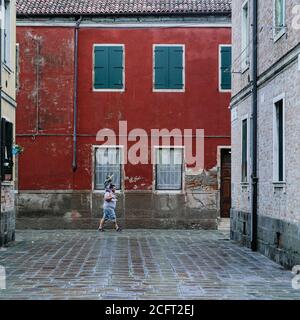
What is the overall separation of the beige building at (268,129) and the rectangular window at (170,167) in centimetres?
458

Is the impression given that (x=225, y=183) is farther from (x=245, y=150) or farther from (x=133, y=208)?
(x=245, y=150)

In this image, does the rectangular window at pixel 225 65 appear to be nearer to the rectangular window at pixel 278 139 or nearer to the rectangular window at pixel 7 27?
the rectangular window at pixel 7 27

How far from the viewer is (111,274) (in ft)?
38.2

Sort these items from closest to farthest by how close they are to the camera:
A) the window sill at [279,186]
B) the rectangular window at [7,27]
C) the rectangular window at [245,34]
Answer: the window sill at [279,186], the rectangular window at [245,34], the rectangular window at [7,27]

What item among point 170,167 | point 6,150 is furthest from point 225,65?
point 6,150

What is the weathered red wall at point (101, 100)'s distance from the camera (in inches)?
945

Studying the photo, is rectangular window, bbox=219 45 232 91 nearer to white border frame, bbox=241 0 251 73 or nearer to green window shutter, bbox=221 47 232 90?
green window shutter, bbox=221 47 232 90

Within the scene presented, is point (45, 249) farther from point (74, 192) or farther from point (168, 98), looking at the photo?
point (168, 98)

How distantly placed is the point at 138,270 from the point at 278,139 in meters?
4.16

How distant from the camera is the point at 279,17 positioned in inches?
555

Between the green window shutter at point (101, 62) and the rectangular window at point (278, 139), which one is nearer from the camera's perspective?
the rectangular window at point (278, 139)

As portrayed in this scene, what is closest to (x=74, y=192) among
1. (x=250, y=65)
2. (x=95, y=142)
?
(x=95, y=142)

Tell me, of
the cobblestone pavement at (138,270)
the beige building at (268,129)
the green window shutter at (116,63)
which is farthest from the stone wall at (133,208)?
the beige building at (268,129)

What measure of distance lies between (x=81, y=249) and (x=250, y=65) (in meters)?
5.91
